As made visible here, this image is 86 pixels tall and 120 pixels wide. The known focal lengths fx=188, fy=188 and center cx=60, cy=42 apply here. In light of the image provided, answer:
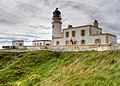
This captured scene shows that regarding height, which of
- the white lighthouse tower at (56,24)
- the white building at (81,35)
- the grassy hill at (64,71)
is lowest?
the grassy hill at (64,71)

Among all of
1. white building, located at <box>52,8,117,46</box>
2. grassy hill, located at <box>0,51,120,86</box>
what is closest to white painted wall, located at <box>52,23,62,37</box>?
white building, located at <box>52,8,117,46</box>

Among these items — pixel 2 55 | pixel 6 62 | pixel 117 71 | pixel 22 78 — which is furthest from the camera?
pixel 2 55

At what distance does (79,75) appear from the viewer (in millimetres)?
13312

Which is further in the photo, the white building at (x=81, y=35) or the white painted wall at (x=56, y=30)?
the white painted wall at (x=56, y=30)

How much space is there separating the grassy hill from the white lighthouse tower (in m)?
8.34

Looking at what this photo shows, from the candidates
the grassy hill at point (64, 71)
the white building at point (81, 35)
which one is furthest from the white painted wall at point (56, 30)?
the grassy hill at point (64, 71)

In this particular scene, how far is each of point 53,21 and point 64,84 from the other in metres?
20.2

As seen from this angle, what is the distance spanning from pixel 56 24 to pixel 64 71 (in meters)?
16.8

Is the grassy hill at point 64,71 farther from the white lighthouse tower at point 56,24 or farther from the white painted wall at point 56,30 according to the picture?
the white lighthouse tower at point 56,24

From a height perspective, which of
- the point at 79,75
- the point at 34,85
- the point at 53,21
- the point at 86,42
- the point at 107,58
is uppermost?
the point at 53,21

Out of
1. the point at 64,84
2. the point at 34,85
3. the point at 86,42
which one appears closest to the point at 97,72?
the point at 64,84

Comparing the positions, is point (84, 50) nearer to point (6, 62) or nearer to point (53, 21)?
point (6, 62)

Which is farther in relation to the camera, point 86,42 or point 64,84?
point 86,42

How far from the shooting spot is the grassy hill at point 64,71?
11.8 meters
